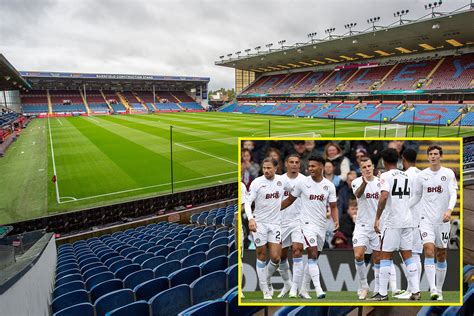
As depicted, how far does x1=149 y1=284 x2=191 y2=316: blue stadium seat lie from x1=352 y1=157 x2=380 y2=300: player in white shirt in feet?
7.19

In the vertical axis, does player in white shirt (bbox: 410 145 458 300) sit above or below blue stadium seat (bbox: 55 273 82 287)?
above

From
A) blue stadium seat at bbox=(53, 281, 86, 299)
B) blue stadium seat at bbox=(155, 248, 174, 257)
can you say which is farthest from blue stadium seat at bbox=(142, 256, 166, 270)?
blue stadium seat at bbox=(53, 281, 86, 299)

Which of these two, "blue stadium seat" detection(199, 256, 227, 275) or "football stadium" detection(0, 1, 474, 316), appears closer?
"football stadium" detection(0, 1, 474, 316)

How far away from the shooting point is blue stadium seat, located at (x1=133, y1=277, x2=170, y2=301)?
4.62 metres

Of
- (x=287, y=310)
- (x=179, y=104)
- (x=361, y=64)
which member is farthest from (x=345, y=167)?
(x=179, y=104)

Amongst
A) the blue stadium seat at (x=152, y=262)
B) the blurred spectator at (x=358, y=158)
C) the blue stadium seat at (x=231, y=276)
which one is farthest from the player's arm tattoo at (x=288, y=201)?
the blue stadium seat at (x=152, y=262)

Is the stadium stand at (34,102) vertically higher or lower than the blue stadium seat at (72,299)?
higher

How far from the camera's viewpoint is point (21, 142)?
3394 centimetres

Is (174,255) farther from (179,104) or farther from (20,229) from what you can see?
(179,104)

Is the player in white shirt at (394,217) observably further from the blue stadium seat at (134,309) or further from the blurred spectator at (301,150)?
the blue stadium seat at (134,309)

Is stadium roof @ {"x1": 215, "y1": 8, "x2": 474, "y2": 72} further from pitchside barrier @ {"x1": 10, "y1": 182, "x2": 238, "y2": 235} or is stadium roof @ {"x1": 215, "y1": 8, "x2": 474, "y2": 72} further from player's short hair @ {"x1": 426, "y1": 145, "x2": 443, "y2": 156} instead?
player's short hair @ {"x1": 426, "y1": 145, "x2": 443, "y2": 156}

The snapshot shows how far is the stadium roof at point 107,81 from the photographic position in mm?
74812

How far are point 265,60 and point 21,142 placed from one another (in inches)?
2126

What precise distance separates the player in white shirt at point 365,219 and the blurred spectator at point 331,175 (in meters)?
0.15
